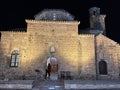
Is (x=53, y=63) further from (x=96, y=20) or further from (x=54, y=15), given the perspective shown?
(x=96, y=20)

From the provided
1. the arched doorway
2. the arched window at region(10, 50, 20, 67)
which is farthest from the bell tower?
the arched window at region(10, 50, 20, 67)

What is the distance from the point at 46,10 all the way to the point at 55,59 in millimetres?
6262

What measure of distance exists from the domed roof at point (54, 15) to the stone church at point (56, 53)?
0.44 meters

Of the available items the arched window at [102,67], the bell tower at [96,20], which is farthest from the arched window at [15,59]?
the bell tower at [96,20]

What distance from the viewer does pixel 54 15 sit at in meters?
26.1

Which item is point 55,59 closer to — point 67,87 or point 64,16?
point 64,16

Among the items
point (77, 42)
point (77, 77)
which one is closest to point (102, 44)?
point (77, 42)

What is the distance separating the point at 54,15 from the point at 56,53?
4.91m

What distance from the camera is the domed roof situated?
26000 mm

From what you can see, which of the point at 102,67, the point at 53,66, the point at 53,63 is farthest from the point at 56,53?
the point at 102,67

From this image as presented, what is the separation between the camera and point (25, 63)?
23766mm

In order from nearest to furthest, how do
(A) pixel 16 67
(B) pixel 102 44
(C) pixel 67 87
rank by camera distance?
(C) pixel 67 87, (A) pixel 16 67, (B) pixel 102 44

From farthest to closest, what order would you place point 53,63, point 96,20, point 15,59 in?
point 96,20 → point 53,63 → point 15,59

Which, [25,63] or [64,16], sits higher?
[64,16]
